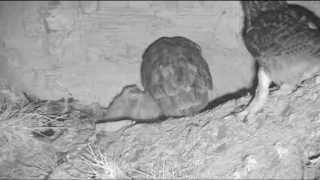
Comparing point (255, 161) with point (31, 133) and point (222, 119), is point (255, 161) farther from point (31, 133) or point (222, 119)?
point (31, 133)

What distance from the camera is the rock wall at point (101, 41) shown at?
550 centimetres

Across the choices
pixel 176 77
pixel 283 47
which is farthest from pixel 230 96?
pixel 283 47

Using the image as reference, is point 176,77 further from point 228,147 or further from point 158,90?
point 228,147

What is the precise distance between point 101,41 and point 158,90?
60.8 inches

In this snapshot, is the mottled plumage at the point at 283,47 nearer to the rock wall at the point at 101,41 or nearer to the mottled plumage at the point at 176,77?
the mottled plumage at the point at 176,77

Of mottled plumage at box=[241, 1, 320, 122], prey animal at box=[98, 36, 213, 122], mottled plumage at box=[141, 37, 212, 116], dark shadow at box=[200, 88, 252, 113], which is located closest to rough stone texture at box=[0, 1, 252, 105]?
dark shadow at box=[200, 88, 252, 113]

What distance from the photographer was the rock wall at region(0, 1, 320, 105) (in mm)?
5504

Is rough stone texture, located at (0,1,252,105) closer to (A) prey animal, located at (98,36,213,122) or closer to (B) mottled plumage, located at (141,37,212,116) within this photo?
(A) prey animal, located at (98,36,213,122)

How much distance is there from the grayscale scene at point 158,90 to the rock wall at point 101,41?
0.06 ft

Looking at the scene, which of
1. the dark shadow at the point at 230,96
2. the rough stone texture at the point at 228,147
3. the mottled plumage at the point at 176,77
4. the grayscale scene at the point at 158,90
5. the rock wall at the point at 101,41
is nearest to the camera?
the rough stone texture at the point at 228,147

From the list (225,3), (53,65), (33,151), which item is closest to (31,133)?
(33,151)

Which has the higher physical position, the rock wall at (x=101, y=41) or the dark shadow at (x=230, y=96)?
the rock wall at (x=101, y=41)

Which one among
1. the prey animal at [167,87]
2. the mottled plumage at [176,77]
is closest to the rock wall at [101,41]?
the prey animal at [167,87]

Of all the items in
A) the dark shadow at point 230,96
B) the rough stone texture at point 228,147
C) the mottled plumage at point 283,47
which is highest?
the mottled plumage at point 283,47
